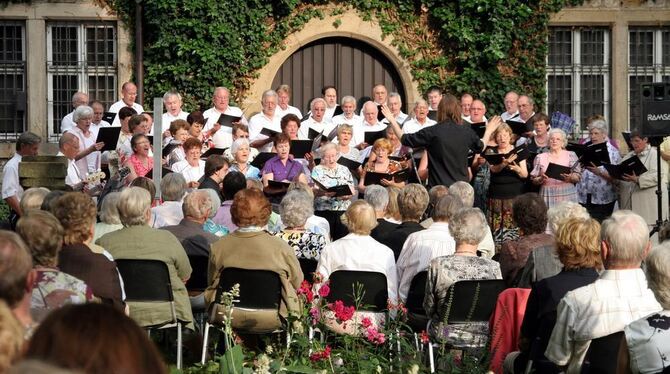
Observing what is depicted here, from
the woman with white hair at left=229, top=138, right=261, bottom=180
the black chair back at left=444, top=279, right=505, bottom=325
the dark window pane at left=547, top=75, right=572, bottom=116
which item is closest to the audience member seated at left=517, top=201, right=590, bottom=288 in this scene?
the black chair back at left=444, top=279, right=505, bottom=325

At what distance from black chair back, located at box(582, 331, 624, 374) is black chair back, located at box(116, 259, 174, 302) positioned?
2.99 m

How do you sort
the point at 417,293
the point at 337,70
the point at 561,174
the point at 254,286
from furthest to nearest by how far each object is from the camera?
the point at 337,70 < the point at 561,174 < the point at 417,293 < the point at 254,286

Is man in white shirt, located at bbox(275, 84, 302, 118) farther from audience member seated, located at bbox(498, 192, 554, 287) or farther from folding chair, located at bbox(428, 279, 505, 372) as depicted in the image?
folding chair, located at bbox(428, 279, 505, 372)

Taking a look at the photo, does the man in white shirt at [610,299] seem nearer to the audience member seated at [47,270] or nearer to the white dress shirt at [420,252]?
the audience member seated at [47,270]

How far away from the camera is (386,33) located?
55.9 feet

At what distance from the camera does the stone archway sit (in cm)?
1684

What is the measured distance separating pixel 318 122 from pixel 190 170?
2.62 metres

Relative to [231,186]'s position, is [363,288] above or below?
below

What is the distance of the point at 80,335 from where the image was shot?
8.39 feet

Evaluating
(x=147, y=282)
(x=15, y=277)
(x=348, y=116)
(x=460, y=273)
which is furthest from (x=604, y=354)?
(x=348, y=116)

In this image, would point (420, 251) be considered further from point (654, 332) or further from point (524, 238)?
point (654, 332)

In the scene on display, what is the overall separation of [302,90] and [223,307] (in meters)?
10.2

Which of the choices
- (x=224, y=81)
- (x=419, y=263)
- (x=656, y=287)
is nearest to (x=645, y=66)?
(x=224, y=81)

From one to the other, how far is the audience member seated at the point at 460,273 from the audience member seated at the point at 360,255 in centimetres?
63
